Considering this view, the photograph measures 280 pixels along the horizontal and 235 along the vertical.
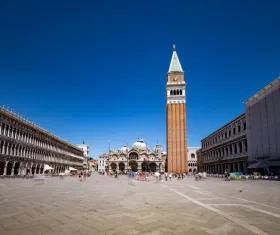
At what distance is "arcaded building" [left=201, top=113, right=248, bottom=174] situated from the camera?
1746 inches

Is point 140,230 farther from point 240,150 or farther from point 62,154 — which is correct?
point 62,154

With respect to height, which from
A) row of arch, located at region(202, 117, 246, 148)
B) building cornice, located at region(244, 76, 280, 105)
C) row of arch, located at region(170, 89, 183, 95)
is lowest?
row of arch, located at region(202, 117, 246, 148)

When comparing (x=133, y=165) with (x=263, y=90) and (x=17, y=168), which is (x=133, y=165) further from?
(x=263, y=90)

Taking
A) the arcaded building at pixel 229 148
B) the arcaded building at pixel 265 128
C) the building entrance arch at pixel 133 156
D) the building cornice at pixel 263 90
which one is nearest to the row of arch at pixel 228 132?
the arcaded building at pixel 229 148

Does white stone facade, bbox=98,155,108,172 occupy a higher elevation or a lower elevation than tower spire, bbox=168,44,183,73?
lower

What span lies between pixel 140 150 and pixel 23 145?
54.0 m

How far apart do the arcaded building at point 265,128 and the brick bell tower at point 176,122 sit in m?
28.7

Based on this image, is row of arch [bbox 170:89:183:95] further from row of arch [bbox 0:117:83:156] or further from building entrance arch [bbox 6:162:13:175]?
building entrance arch [bbox 6:162:13:175]

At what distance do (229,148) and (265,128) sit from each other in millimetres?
16995

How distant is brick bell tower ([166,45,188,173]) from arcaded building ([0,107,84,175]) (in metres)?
33.5

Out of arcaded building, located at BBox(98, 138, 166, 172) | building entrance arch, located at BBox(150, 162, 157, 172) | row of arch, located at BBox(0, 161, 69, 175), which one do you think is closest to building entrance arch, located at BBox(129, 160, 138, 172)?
arcaded building, located at BBox(98, 138, 166, 172)

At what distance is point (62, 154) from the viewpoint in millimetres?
68812

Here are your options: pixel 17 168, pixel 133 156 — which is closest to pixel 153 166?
pixel 133 156

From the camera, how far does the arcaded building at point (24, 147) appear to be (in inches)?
1467
